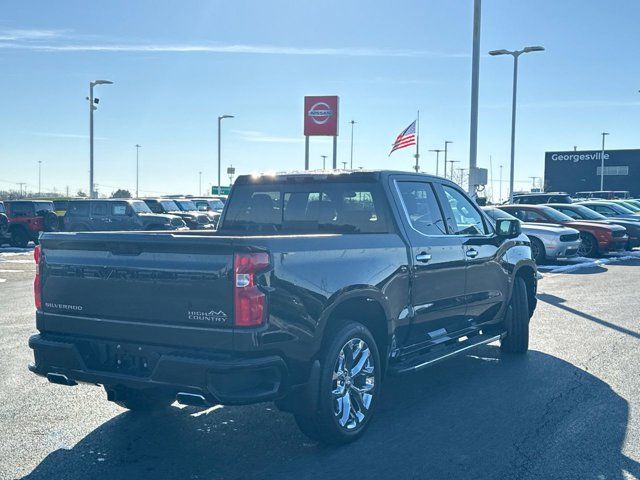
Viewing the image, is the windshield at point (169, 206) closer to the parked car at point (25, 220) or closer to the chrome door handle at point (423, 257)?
the parked car at point (25, 220)

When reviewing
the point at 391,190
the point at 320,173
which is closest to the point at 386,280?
the point at 391,190

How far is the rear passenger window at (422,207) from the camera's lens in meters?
6.21

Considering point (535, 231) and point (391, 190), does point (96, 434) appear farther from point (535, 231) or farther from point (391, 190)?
point (535, 231)

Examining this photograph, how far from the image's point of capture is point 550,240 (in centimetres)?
1897

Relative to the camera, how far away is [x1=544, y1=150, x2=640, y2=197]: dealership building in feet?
267

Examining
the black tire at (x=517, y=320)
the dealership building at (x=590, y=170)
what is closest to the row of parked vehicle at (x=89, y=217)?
the black tire at (x=517, y=320)

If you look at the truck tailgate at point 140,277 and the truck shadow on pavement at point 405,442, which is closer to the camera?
the truck tailgate at point 140,277

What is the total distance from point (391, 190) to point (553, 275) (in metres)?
11.8

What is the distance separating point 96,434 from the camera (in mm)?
5359

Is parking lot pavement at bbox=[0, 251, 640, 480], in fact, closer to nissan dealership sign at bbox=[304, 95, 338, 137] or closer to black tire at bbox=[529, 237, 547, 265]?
black tire at bbox=[529, 237, 547, 265]

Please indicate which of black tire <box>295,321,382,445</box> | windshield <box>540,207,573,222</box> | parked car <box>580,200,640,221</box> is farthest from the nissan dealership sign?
black tire <box>295,321,382,445</box>

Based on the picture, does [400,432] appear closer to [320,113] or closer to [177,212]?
[177,212]

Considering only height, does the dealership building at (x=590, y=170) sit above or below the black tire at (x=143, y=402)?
above

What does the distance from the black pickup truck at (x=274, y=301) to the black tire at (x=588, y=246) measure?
643 inches
